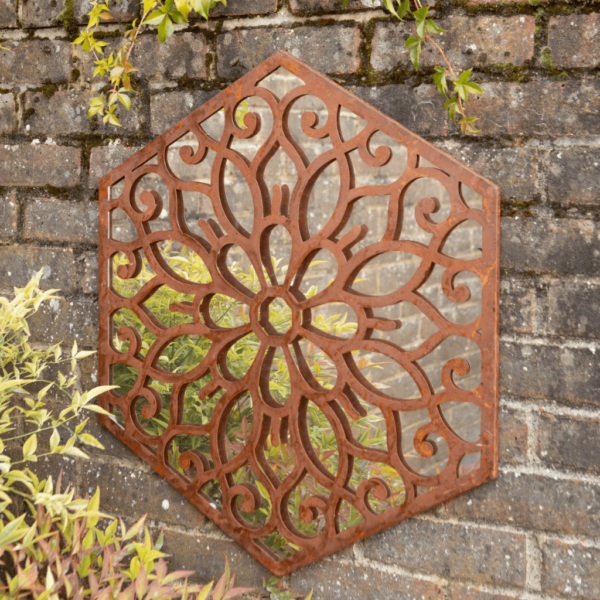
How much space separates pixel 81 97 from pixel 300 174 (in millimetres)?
509

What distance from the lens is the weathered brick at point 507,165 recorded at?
89 centimetres

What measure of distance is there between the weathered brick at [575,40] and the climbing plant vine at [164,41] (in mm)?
119

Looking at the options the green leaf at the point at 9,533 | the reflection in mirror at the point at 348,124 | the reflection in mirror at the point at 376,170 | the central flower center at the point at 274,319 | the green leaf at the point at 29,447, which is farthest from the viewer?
the reflection in mirror at the point at 376,170

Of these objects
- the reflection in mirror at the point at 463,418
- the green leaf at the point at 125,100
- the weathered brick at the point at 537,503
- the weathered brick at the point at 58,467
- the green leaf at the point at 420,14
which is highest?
the green leaf at the point at 420,14

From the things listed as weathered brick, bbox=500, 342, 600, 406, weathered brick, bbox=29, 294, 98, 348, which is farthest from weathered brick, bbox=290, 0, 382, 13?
weathered brick, bbox=29, 294, 98, 348

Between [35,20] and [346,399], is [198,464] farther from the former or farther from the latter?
[35,20]

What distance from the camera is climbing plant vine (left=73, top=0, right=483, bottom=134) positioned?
2.87 ft

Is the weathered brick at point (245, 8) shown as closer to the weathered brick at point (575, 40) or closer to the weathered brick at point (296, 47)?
the weathered brick at point (296, 47)

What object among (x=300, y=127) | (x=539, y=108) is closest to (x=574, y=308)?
(x=539, y=108)

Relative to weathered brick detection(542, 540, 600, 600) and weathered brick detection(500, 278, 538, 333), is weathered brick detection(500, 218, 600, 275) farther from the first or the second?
weathered brick detection(542, 540, 600, 600)

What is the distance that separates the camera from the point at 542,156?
88 cm

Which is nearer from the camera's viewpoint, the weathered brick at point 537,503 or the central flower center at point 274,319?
the weathered brick at point 537,503

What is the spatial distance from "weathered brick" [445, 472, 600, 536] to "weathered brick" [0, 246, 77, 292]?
85 cm

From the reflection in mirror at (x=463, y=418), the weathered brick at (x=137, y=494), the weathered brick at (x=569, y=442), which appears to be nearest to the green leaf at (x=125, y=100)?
the weathered brick at (x=137, y=494)
